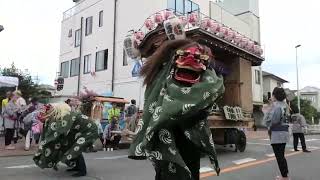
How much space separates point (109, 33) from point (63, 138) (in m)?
21.7

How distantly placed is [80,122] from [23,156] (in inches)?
173

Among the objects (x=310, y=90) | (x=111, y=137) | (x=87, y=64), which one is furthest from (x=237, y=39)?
(x=310, y=90)

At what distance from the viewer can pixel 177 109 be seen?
2912 millimetres

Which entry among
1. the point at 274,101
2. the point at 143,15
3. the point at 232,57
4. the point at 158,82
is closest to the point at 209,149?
the point at 158,82

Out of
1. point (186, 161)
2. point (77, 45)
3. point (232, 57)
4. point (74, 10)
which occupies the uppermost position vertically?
point (74, 10)

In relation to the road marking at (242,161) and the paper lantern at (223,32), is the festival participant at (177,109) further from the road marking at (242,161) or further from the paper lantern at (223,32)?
the paper lantern at (223,32)

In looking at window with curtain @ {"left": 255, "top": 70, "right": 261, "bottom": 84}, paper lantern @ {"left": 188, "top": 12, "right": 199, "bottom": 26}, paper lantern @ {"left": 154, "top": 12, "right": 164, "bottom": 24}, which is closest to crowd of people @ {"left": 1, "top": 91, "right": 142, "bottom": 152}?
paper lantern @ {"left": 154, "top": 12, "right": 164, "bottom": 24}

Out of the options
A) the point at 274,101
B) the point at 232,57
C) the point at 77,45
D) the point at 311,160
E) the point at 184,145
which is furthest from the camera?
the point at 77,45

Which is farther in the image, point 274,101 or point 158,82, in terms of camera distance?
point 274,101

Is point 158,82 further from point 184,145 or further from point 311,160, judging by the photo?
point 311,160

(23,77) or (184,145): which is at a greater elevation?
(23,77)

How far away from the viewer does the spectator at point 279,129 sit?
7.64m

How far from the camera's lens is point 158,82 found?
3.17m

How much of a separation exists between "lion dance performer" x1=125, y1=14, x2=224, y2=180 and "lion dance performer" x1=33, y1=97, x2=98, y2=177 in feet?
16.3
